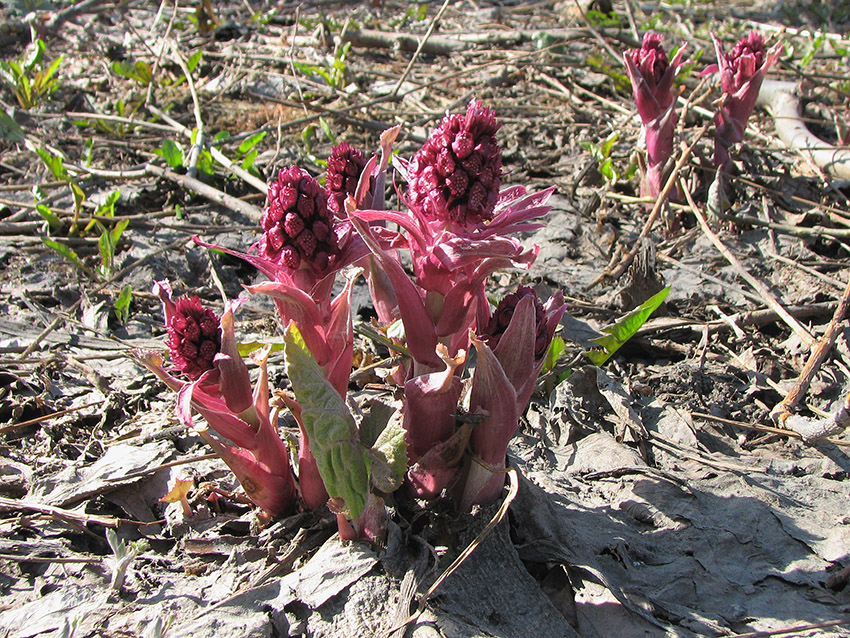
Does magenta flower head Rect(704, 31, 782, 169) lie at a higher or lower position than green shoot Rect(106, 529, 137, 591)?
higher

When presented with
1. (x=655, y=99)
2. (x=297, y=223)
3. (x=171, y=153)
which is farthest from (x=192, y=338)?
(x=655, y=99)

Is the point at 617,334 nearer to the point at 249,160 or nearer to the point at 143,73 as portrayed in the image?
the point at 249,160

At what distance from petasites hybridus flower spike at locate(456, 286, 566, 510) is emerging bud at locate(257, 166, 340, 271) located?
0.43 metres

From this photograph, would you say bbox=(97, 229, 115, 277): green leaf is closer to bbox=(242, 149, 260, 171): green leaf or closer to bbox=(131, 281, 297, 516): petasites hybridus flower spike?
bbox=(242, 149, 260, 171): green leaf

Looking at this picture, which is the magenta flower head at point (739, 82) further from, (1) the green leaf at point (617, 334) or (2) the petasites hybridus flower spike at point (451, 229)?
(2) the petasites hybridus flower spike at point (451, 229)

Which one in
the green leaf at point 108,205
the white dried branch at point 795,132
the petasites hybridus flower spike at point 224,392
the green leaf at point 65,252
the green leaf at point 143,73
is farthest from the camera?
the green leaf at point 143,73

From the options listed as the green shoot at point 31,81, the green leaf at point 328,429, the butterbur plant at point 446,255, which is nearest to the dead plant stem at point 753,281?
the butterbur plant at point 446,255

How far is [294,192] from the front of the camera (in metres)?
1.57

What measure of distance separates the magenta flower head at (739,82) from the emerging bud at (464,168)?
257 cm

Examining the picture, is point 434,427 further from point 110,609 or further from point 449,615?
point 110,609

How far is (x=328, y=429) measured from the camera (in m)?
1.62

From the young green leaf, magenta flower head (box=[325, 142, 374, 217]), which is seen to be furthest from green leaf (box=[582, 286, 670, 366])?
the young green leaf

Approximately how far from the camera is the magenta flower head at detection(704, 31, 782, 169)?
11.5 feet

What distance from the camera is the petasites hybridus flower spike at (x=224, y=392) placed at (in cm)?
165
